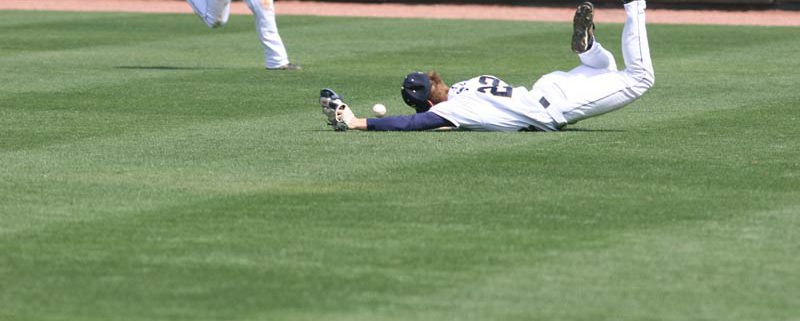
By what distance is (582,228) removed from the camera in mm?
7543

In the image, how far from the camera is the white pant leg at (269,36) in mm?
16156

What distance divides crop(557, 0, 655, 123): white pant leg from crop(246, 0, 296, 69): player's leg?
561cm

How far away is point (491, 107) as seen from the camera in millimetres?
10844

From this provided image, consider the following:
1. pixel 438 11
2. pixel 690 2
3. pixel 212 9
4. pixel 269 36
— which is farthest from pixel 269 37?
pixel 690 2

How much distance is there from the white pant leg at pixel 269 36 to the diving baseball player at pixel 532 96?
5.31m

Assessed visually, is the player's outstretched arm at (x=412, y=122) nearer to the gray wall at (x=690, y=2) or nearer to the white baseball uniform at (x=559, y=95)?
the white baseball uniform at (x=559, y=95)

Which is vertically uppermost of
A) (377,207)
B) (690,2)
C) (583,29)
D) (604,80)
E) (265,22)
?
(583,29)

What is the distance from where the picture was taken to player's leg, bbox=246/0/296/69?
16.2 meters

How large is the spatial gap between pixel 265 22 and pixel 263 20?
0.04 meters

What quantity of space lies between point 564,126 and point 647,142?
0.90 m

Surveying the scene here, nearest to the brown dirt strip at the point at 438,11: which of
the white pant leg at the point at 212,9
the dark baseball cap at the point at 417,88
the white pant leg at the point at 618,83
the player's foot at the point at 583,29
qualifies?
the white pant leg at the point at 212,9

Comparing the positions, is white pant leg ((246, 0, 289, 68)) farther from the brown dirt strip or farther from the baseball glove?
the brown dirt strip

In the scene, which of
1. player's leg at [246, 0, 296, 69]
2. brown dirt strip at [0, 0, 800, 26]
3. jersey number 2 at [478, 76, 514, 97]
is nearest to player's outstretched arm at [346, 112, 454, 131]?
jersey number 2 at [478, 76, 514, 97]

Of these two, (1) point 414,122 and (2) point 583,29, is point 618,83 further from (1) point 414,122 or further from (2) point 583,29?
(1) point 414,122
